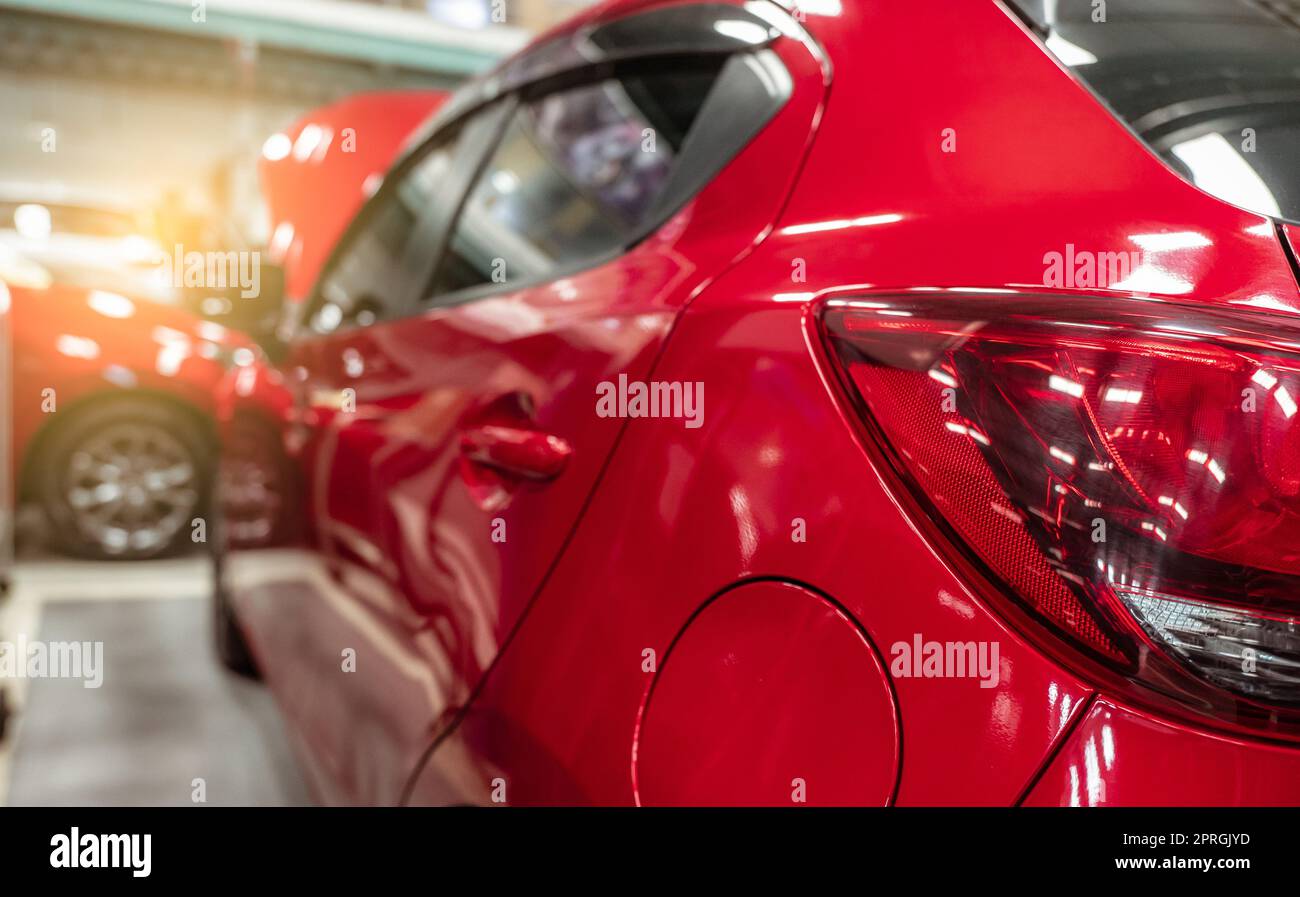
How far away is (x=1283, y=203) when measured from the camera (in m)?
0.86

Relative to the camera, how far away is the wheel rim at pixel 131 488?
13.8 ft

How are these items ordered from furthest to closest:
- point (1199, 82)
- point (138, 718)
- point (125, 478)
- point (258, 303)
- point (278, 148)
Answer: point (125, 478) → point (278, 148) → point (138, 718) → point (258, 303) → point (1199, 82)

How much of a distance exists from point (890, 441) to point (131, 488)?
4.17 meters

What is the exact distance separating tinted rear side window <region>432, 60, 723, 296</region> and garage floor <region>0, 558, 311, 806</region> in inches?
56.7

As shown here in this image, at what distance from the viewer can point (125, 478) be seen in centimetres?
431

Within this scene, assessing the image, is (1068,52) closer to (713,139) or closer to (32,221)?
(713,139)

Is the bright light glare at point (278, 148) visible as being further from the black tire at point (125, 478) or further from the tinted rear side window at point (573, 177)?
the tinted rear side window at point (573, 177)

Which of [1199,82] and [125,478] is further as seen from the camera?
[125,478]

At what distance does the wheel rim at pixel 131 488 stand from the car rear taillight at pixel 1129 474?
407 cm

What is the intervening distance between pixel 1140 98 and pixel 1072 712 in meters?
0.53

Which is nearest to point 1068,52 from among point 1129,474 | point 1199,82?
point 1199,82

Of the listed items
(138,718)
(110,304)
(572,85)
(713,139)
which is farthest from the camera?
(110,304)

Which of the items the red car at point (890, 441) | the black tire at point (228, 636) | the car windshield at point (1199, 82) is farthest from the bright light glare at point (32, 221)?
the car windshield at point (1199, 82)

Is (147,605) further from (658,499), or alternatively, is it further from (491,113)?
(658,499)
